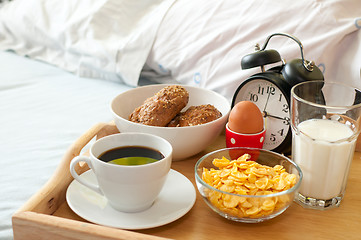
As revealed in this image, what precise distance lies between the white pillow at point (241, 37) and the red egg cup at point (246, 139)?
35 cm

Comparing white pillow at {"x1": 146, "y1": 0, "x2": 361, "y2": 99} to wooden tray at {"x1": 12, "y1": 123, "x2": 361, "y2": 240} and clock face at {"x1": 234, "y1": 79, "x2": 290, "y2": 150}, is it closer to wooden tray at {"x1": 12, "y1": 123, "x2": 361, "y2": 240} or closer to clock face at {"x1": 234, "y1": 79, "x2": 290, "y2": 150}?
clock face at {"x1": 234, "y1": 79, "x2": 290, "y2": 150}

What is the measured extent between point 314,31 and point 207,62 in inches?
12.7

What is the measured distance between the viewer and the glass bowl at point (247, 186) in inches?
26.1

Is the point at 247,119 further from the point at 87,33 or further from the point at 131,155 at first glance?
the point at 87,33

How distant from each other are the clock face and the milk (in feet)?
0.48

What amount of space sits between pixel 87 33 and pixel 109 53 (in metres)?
0.15

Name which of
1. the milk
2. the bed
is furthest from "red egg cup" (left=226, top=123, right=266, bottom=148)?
the bed

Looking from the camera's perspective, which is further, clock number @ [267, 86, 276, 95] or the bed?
the bed

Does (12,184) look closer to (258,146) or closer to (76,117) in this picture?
(76,117)

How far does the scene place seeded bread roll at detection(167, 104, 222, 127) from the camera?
878mm

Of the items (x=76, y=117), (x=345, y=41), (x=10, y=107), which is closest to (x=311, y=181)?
(x=345, y=41)

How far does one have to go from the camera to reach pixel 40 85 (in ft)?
4.77

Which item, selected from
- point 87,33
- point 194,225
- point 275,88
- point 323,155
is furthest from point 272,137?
point 87,33

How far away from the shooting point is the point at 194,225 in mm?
692
